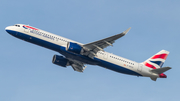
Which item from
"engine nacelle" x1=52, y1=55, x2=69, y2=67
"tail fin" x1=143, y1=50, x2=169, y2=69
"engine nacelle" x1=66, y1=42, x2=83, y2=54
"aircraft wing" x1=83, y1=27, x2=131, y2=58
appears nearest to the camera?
"aircraft wing" x1=83, y1=27, x2=131, y2=58

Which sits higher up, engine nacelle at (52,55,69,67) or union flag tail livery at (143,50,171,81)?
union flag tail livery at (143,50,171,81)

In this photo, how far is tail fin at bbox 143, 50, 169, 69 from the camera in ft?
170

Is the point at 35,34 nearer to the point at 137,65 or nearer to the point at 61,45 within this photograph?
the point at 61,45

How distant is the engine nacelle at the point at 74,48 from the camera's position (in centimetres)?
4450

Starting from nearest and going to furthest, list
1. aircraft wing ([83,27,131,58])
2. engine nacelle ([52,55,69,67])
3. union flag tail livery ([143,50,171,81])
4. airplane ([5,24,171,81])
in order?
1. aircraft wing ([83,27,131,58])
2. airplane ([5,24,171,81])
3. union flag tail livery ([143,50,171,81])
4. engine nacelle ([52,55,69,67])

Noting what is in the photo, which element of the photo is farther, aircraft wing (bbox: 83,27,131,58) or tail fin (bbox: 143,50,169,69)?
tail fin (bbox: 143,50,169,69)

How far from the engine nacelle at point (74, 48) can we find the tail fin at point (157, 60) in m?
15.5

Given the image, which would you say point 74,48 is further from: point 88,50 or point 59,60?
point 59,60

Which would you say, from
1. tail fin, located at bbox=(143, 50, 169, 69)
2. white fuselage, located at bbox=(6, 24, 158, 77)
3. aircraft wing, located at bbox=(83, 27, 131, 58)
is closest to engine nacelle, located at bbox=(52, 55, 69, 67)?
white fuselage, located at bbox=(6, 24, 158, 77)

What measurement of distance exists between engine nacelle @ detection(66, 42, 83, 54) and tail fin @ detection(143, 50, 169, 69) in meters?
15.5

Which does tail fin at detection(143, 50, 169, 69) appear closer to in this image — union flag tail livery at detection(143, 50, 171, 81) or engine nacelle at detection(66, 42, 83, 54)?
union flag tail livery at detection(143, 50, 171, 81)

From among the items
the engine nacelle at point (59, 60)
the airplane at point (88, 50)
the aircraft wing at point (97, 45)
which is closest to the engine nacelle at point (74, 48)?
the airplane at point (88, 50)

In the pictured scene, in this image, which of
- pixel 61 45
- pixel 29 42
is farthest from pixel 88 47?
pixel 29 42

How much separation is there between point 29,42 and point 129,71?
20.4 metres
